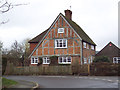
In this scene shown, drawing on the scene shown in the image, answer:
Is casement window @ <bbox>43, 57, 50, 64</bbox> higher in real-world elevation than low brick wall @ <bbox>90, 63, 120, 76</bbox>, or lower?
higher

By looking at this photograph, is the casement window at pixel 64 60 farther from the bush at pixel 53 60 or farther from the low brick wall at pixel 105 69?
the low brick wall at pixel 105 69

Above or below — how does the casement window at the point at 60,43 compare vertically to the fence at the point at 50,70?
above

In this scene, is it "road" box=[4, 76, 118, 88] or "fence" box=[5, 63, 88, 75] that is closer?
"road" box=[4, 76, 118, 88]

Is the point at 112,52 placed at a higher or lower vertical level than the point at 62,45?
lower

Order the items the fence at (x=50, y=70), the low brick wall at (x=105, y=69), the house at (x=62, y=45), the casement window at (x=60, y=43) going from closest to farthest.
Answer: the low brick wall at (x=105, y=69) < the fence at (x=50, y=70) < the house at (x=62, y=45) < the casement window at (x=60, y=43)

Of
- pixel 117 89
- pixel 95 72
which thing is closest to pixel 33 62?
pixel 95 72

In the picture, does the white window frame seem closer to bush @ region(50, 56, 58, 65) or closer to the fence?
bush @ region(50, 56, 58, 65)

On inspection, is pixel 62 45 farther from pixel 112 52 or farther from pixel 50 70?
pixel 112 52

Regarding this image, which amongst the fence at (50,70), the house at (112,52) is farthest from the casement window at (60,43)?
the house at (112,52)

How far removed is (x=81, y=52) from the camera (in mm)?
33438

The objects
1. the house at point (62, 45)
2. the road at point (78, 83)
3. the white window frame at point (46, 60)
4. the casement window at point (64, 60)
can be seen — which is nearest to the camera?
the road at point (78, 83)

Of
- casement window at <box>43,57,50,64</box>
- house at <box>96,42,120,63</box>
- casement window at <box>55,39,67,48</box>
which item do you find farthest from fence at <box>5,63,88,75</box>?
house at <box>96,42,120,63</box>

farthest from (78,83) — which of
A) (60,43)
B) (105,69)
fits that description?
(60,43)

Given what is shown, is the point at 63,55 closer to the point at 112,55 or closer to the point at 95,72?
the point at 95,72
